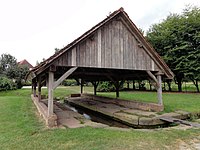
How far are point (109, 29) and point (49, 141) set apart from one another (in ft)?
17.2

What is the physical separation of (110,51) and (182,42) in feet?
48.9

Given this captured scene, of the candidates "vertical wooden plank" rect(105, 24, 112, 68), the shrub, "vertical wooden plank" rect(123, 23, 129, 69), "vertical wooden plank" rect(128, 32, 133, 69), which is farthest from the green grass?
the shrub

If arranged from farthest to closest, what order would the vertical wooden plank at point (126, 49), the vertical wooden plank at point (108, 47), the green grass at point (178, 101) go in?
the green grass at point (178, 101), the vertical wooden plank at point (126, 49), the vertical wooden plank at point (108, 47)

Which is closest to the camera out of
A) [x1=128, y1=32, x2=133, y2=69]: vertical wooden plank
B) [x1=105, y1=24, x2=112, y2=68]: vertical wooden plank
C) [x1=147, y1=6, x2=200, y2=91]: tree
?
[x1=105, y1=24, x2=112, y2=68]: vertical wooden plank

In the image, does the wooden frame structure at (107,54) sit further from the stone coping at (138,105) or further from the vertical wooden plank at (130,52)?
the stone coping at (138,105)

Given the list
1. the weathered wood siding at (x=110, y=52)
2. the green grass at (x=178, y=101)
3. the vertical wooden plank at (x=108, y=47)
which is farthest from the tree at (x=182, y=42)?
the vertical wooden plank at (x=108, y=47)

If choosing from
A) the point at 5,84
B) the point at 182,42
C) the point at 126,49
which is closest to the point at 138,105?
A: the point at 126,49

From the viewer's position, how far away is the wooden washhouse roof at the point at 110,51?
705cm

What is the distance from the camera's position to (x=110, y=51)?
799 centimetres

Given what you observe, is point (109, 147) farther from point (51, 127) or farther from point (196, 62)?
point (196, 62)

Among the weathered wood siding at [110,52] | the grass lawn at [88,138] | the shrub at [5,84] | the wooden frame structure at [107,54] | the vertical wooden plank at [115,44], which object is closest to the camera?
the grass lawn at [88,138]

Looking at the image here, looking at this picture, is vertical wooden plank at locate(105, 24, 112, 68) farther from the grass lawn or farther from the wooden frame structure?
the grass lawn

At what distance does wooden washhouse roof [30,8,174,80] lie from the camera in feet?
23.1

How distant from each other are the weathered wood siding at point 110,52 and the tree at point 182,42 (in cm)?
1168
